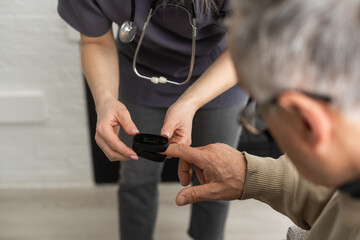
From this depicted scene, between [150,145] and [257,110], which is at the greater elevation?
[257,110]

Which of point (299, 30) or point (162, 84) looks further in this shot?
point (162, 84)

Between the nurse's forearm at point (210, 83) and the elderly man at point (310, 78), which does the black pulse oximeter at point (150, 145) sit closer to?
the nurse's forearm at point (210, 83)

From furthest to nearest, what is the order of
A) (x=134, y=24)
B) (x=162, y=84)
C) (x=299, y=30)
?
(x=162, y=84)
(x=134, y=24)
(x=299, y=30)

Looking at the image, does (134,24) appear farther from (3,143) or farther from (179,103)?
(3,143)

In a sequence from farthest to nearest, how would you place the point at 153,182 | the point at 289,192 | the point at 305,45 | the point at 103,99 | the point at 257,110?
the point at 153,182
the point at 103,99
the point at 289,192
the point at 257,110
the point at 305,45

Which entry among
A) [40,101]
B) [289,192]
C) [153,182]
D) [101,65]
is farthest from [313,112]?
[40,101]

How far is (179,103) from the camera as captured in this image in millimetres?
1084

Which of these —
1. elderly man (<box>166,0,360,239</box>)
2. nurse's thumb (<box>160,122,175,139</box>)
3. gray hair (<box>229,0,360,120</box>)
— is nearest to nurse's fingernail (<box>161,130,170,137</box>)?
nurse's thumb (<box>160,122,175,139</box>)

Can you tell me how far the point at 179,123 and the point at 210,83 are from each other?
5.3 inches

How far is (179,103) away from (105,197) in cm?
104

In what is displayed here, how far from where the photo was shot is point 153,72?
119 cm

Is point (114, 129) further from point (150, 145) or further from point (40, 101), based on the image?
point (40, 101)

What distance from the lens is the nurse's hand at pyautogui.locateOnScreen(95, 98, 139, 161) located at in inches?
40.1

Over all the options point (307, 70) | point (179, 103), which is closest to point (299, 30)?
point (307, 70)
